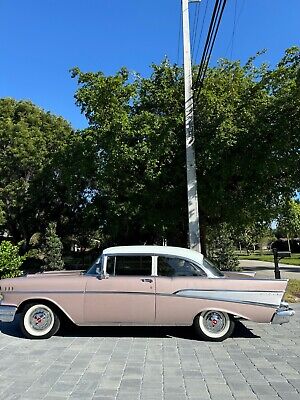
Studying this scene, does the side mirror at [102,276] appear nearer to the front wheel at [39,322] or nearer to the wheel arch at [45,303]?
the wheel arch at [45,303]

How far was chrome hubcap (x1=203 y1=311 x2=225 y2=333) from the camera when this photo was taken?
6707mm

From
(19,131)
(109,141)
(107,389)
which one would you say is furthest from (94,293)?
(19,131)

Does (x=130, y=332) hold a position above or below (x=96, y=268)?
below

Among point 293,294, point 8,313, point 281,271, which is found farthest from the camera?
point 281,271

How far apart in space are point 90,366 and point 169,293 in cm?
181

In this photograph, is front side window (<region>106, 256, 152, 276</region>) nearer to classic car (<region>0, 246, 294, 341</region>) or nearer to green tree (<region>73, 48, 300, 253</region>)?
classic car (<region>0, 246, 294, 341</region>)

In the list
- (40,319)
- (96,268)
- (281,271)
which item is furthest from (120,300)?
(281,271)

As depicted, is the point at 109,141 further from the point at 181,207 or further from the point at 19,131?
the point at 19,131

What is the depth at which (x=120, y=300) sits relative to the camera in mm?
6668

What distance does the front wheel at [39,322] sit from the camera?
686cm

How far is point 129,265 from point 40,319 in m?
1.71

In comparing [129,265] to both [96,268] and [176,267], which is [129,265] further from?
[176,267]

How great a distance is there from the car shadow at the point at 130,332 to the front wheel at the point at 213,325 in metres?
0.21

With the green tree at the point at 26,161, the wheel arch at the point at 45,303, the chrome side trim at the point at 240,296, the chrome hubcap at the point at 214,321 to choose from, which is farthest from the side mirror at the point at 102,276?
the green tree at the point at 26,161
